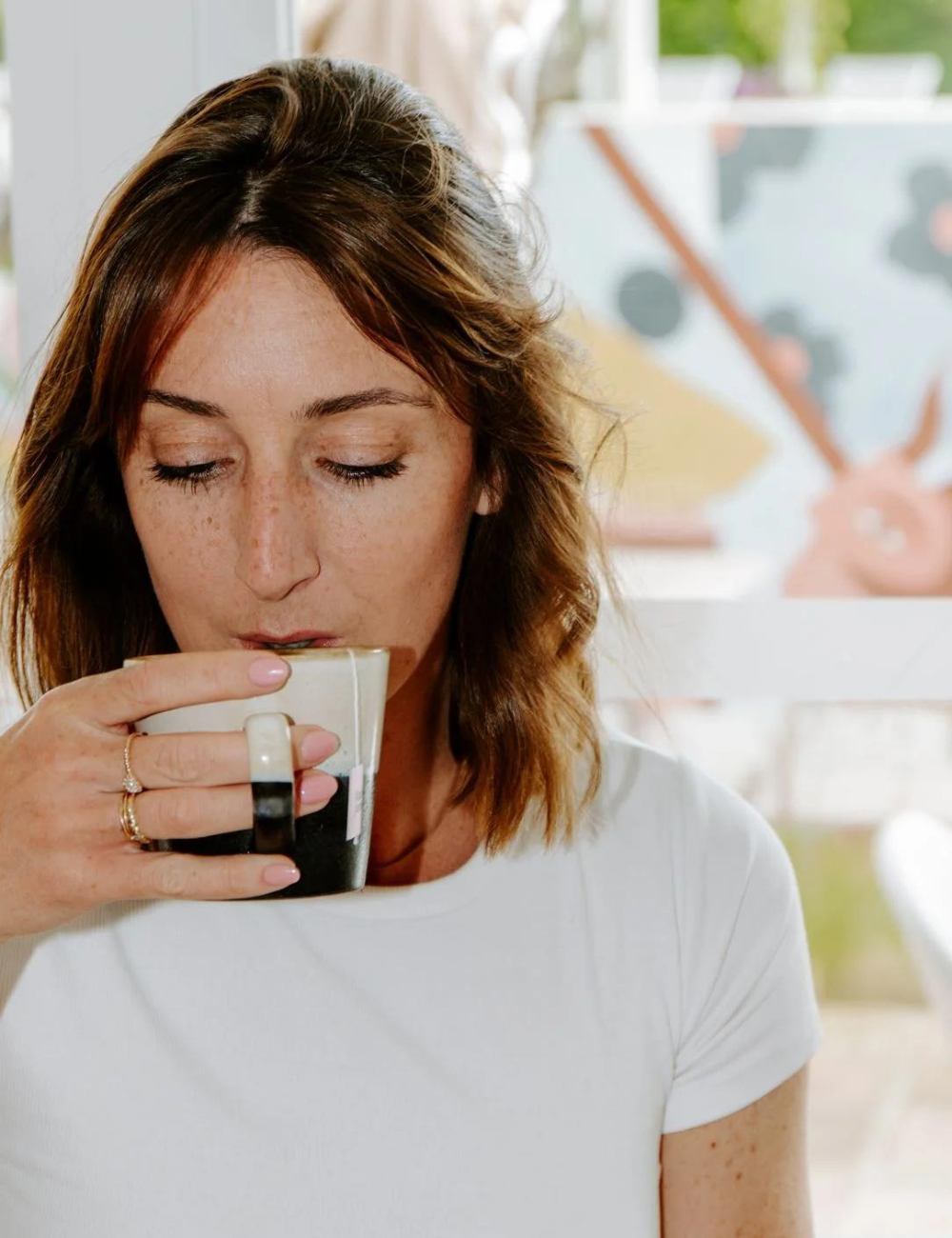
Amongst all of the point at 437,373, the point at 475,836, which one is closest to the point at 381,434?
the point at 437,373

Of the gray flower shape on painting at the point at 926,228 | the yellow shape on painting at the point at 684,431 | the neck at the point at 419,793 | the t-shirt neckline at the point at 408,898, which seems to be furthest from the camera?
the yellow shape on painting at the point at 684,431

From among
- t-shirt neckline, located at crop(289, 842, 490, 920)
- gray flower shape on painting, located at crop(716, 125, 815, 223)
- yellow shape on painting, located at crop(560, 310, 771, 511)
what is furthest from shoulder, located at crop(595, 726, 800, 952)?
gray flower shape on painting, located at crop(716, 125, 815, 223)

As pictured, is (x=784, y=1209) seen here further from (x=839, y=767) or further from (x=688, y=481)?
(x=839, y=767)

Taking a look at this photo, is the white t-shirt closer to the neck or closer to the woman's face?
the neck

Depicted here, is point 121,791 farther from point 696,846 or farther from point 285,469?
point 696,846

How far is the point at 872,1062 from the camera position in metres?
3.81

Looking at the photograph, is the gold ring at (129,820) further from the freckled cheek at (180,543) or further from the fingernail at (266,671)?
the freckled cheek at (180,543)

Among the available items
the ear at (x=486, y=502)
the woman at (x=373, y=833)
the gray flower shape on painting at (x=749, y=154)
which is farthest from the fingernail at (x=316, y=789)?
the gray flower shape on painting at (x=749, y=154)

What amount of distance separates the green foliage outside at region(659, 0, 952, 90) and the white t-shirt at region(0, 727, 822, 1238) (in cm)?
200

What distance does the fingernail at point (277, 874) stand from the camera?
27.2 inches

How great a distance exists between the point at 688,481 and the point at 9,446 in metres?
1.98

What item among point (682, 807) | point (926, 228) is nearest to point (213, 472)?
point (682, 807)

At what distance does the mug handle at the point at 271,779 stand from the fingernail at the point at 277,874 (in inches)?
0.4

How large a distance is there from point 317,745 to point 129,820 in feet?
0.37
